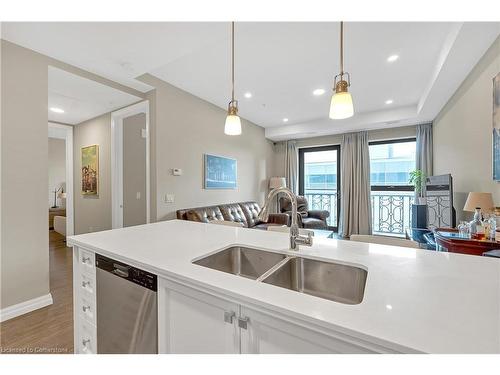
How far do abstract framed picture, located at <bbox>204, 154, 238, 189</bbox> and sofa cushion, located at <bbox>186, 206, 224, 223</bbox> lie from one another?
440mm

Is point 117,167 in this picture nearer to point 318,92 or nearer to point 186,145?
point 186,145

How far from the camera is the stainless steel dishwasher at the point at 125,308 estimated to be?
3.15ft

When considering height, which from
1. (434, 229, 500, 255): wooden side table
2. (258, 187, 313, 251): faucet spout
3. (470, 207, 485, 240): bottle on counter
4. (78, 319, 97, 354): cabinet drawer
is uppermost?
(258, 187, 313, 251): faucet spout

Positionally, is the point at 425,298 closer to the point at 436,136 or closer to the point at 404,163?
the point at 436,136

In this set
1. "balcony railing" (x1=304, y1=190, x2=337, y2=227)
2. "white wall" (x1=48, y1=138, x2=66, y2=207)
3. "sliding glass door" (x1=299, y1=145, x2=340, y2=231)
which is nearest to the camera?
"sliding glass door" (x1=299, y1=145, x2=340, y2=231)

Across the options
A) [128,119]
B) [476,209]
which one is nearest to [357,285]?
[476,209]

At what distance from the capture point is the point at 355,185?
4863mm

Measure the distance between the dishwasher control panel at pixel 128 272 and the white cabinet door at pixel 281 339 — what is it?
0.48 metres

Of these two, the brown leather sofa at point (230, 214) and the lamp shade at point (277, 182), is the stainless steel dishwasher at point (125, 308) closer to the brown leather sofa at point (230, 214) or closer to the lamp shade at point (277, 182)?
the brown leather sofa at point (230, 214)

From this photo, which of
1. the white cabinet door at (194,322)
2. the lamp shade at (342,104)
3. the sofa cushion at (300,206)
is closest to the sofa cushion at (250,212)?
the sofa cushion at (300,206)

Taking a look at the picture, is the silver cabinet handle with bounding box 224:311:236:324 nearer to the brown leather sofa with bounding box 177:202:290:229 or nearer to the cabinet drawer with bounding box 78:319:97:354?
the cabinet drawer with bounding box 78:319:97:354

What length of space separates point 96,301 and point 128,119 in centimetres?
328

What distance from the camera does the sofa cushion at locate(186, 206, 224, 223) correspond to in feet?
10.2

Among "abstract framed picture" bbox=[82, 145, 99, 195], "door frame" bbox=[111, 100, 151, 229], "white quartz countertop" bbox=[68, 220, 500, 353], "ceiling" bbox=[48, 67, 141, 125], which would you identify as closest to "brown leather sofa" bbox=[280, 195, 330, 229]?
"door frame" bbox=[111, 100, 151, 229]
